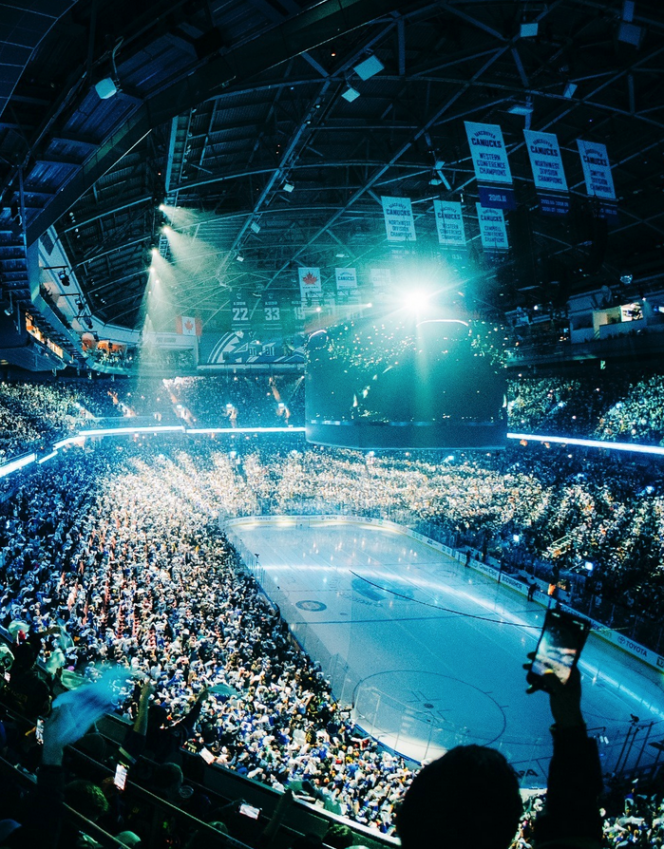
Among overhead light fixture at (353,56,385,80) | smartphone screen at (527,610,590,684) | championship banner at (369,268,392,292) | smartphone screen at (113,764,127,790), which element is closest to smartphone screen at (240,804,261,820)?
smartphone screen at (113,764,127,790)

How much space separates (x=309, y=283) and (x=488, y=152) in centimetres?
1008

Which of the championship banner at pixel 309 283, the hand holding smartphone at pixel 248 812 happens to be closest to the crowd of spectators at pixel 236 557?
the hand holding smartphone at pixel 248 812

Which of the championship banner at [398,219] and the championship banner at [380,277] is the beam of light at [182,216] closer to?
the championship banner at [380,277]

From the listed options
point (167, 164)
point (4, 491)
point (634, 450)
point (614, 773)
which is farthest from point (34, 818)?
point (634, 450)

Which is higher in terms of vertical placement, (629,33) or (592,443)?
(629,33)

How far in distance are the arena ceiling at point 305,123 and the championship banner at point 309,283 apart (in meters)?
2.15

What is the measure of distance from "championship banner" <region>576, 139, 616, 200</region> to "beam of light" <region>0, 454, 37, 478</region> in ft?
50.7

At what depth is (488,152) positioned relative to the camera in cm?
1029

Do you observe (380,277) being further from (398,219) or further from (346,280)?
(398,219)

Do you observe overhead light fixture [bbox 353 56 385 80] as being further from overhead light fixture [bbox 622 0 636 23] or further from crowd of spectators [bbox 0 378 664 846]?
crowd of spectators [bbox 0 378 664 846]

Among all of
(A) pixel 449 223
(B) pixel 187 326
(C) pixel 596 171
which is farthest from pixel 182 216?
(B) pixel 187 326

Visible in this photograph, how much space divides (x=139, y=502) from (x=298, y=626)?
818cm

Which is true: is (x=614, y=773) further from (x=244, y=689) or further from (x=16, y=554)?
(x=16, y=554)

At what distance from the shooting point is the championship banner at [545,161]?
10.1 m
